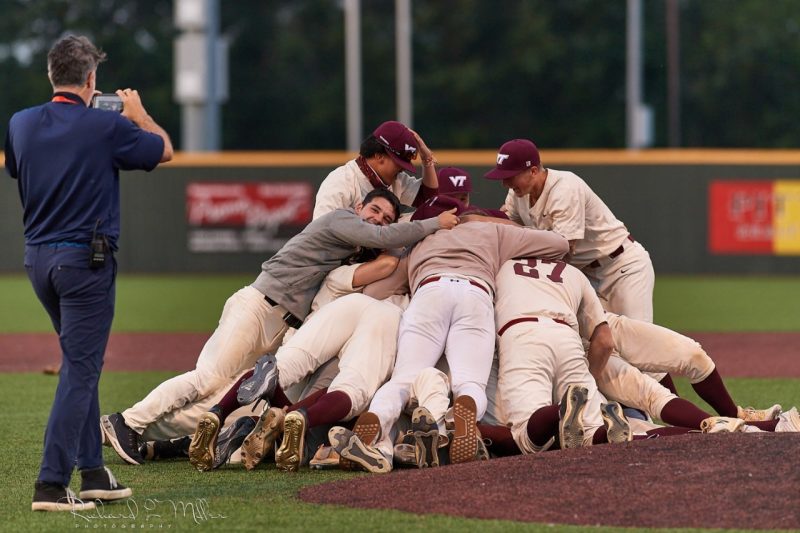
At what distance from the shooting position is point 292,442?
6.57 metres

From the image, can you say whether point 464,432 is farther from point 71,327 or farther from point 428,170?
point 428,170

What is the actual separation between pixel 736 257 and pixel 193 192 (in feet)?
30.8

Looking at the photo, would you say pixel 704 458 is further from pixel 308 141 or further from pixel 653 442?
pixel 308 141

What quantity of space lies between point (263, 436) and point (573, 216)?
2717mm

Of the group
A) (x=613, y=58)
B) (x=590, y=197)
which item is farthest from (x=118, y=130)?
(x=613, y=58)

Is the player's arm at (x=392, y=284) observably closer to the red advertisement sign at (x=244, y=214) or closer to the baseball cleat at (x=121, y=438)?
the baseball cleat at (x=121, y=438)

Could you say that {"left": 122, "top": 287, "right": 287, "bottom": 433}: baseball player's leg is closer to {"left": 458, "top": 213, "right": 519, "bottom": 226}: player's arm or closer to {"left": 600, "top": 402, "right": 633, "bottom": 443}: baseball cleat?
{"left": 458, "top": 213, "right": 519, "bottom": 226}: player's arm

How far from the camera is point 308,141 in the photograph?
4312 cm

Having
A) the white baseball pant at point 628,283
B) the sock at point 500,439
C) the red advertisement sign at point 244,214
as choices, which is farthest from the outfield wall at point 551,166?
the sock at point 500,439

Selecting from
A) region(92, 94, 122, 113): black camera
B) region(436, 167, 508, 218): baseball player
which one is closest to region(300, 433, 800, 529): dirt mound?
region(92, 94, 122, 113): black camera

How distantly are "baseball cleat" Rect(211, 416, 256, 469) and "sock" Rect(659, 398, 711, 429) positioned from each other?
213 centimetres

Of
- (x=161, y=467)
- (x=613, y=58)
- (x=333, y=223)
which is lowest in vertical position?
(x=161, y=467)

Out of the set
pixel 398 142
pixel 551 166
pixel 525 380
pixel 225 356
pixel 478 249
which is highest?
pixel 551 166

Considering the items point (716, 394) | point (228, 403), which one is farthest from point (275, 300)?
point (716, 394)
